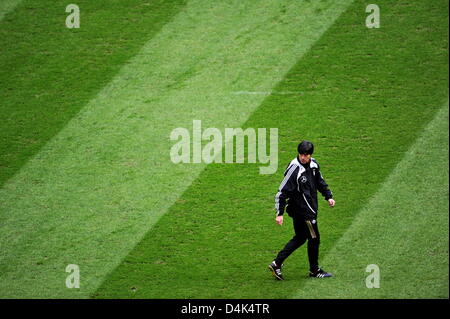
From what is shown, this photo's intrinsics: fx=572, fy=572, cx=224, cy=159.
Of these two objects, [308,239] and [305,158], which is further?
[308,239]

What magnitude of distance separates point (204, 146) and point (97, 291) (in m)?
2.60

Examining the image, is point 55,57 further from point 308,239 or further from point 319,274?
point 319,274

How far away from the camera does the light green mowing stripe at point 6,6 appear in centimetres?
914

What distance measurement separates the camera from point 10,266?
6.27 m

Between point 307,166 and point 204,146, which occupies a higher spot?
point 204,146

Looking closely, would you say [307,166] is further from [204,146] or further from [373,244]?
[204,146]

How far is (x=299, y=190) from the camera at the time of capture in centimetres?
572

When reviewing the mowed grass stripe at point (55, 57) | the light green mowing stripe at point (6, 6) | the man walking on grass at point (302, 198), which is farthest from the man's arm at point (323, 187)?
the light green mowing stripe at point (6, 6)

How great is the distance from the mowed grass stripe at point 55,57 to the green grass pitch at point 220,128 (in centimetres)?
2

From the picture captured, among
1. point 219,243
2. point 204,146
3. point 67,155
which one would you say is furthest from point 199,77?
point 219,243

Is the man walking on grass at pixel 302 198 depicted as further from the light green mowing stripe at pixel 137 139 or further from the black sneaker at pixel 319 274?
the light green mowing stripe at pixel 137 139

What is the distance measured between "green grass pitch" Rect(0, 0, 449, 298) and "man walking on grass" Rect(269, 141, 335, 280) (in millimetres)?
425

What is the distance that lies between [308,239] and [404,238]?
135cm

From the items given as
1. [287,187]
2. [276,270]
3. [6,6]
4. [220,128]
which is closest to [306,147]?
[287,187]
